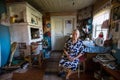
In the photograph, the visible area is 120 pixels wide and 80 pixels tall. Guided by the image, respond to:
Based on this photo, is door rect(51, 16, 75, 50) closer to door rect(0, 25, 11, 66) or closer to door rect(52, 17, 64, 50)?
door rect(52, 17, 64, 50)

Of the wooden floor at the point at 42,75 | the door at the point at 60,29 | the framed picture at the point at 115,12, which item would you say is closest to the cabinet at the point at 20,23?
the wooden floor at the point at 42,75

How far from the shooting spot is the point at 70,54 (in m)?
2.46

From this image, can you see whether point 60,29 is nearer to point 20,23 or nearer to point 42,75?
point 20,23

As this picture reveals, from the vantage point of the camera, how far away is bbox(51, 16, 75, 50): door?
5.14 m

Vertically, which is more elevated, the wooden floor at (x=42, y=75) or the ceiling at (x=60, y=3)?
the ceiling at (x=60, y=3)

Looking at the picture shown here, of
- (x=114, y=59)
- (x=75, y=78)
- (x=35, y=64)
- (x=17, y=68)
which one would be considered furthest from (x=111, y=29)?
(x=17, y=68)

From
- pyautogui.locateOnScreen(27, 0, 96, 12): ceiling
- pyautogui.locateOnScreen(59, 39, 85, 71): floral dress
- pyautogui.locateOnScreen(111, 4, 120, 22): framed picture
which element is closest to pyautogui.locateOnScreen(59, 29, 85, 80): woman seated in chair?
pyautogui.locateOnScreen(59, 39, 85, 71): floral dress

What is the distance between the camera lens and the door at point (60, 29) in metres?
5.14

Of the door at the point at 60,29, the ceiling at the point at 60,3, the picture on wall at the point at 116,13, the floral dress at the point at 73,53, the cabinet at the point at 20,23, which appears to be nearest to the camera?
the picture on wall at the point at 116,13

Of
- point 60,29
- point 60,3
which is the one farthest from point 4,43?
point 60,29

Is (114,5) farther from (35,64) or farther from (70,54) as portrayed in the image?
(35,64)

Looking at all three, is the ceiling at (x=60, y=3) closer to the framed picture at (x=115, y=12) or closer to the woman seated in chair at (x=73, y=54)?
the framed picture at (x=115, y=12)

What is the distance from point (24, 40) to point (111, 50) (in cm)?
262

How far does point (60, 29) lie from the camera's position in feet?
17.2
